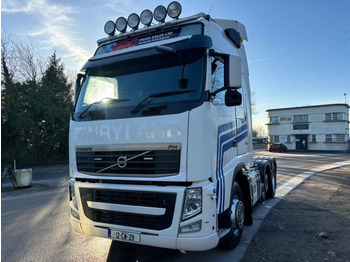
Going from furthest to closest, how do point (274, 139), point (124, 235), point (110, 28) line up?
point (274, 139) → point (110, 28) → point (124, 235)

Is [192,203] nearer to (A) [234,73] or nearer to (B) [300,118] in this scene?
(A) [234,73]

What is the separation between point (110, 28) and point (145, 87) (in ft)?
5.38

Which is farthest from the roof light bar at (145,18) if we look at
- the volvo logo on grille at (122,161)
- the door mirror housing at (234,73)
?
the volvo logo on grille at (122,161)

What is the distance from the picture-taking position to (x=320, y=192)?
9.32 m

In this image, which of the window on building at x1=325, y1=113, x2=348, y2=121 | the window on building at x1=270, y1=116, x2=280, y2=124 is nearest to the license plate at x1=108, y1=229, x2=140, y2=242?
the window on building at x1=325, y1=113, x2=348, y2=121

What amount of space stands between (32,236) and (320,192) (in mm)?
8596

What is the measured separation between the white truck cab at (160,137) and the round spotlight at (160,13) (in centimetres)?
1

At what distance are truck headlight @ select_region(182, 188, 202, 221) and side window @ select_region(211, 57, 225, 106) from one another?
117 centimetres

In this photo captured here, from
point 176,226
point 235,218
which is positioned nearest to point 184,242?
point 176,226

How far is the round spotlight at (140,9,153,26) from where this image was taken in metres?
4.23

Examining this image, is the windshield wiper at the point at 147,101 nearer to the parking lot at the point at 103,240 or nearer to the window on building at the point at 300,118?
the parking lot at the point at 103,240

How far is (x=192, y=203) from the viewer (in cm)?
323

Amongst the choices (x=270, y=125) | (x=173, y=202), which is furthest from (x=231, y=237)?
(x=270, y=125)

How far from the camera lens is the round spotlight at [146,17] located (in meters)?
4.23
